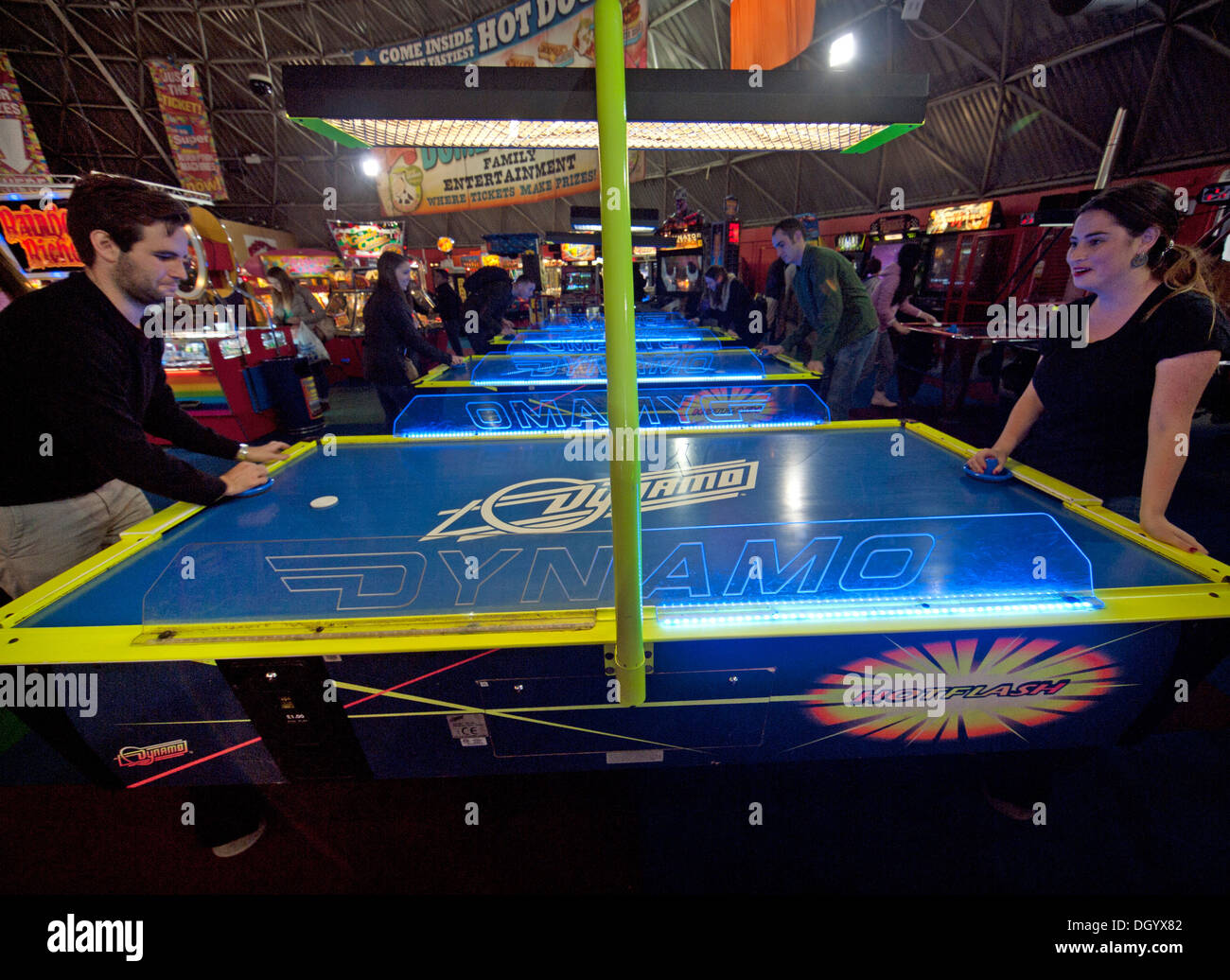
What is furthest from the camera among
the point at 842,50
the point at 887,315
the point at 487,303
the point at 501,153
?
the point at 501,153

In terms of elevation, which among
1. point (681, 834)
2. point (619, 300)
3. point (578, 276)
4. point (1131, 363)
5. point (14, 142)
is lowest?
point (681, 834)

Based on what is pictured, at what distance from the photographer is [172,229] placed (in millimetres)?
1564

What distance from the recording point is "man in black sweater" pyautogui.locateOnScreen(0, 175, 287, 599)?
1378 mm

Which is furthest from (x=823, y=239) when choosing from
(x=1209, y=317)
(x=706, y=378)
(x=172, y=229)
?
(x=172, y=229)

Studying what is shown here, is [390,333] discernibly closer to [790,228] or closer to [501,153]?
[790,228]

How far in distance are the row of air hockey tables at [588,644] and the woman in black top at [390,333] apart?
8.93 ft

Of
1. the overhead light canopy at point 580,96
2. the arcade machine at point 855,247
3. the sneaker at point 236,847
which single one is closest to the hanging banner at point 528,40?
the arcade machine at point 855,247

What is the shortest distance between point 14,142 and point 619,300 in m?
15.3

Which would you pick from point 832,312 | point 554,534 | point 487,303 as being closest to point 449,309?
point 487,303

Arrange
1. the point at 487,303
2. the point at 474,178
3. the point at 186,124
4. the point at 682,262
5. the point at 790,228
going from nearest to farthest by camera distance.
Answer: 1. the point at 790,228
2. the point at 487,303
3. the point at 682,262
4. the point at 186,124
5. the point at 474,178

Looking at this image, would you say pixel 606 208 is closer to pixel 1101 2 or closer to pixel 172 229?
pixel 172 229

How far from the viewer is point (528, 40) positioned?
474 inches

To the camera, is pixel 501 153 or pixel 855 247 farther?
pixel 501 153

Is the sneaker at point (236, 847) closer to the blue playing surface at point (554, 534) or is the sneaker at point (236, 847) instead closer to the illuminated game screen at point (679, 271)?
the blue playing surface at point (554, 534)
